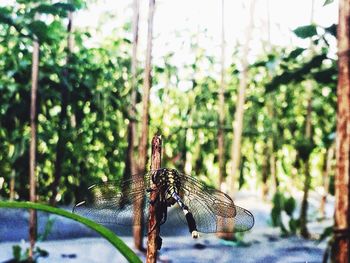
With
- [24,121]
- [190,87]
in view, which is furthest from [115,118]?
[24,121]

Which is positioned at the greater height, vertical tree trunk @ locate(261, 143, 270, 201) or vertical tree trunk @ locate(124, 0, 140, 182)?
vertical tree trunk @ locate(124, 0, 140, 182)

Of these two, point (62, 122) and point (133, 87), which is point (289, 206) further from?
point (62, 122)

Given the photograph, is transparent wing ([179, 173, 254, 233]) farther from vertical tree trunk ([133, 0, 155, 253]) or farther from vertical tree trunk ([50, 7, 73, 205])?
vertical tree trunk ([50, 7, 73, 205])

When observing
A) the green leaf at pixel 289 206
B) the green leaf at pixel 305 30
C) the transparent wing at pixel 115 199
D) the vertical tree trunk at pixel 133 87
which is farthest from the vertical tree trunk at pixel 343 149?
the green leaf at pixel 289 206

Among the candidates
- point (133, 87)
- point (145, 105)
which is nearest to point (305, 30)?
point (145, 105)

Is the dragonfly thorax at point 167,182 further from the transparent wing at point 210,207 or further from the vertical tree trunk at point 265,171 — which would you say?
the vertical tree trunk at point 265,171

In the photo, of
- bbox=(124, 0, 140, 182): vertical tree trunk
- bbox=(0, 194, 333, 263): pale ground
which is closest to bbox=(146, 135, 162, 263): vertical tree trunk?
bbox=(0, 194, 333, 263): pale ground
